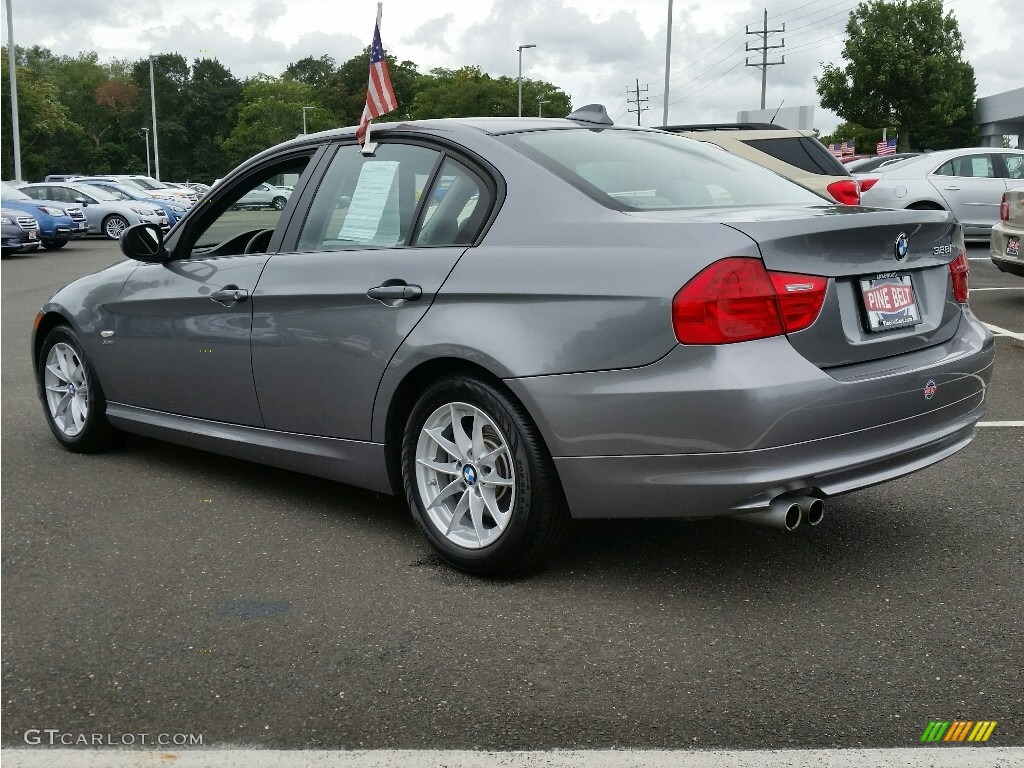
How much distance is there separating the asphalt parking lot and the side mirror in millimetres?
1061

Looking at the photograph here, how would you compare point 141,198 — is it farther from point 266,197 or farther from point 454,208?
point 454,208

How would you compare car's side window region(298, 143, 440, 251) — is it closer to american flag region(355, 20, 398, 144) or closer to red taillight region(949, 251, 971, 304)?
american flag region(355, 20, 398, 144)

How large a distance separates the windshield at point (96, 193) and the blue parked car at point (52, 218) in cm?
306

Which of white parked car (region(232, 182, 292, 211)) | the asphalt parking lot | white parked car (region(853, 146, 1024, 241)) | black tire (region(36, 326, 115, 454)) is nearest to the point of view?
the asphalt parking lot

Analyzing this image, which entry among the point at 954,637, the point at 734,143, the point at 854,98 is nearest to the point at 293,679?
the point at 954,637

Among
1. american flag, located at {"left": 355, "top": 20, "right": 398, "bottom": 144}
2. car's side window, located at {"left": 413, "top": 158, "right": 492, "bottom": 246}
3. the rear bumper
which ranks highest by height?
american flag, located at {"left": 355, "top": 20, "right": 398, "bottom": 144}

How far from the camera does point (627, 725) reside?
3000mm

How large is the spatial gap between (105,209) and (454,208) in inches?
1150

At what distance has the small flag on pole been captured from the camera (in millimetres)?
4828

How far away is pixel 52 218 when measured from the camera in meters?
26.8

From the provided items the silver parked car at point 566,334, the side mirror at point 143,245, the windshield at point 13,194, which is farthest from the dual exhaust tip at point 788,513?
the windshield at point 13,194

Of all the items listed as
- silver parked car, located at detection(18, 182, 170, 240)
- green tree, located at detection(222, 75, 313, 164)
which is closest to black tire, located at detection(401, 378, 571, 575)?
silver parked car, located at detection(18, 182, 170, 240)

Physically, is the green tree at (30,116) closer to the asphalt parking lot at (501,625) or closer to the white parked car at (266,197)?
the white parked car at (266,197)

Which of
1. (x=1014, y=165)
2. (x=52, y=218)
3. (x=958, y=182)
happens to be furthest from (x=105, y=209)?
(x=1014, y=165)
